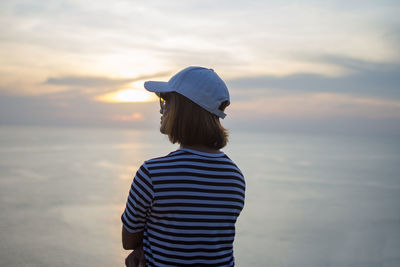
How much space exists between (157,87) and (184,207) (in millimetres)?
492

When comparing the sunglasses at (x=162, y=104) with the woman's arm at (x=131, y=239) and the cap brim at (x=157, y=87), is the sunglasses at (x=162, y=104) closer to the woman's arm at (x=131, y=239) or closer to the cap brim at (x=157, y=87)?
the cap brim at (x=157, y=87)

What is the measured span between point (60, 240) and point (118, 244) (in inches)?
39.5

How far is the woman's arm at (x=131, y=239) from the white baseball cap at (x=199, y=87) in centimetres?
56

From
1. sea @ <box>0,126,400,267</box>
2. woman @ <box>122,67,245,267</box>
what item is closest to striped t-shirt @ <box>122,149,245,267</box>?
woman @ <box>122,67,245,267</box>

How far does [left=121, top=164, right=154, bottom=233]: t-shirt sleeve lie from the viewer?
1344 millimetres

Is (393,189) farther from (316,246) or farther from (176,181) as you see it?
(176,181)

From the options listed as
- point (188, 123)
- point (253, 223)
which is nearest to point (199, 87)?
point (188, 123)

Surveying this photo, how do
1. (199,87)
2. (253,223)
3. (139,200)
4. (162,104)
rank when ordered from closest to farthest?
1. (139,200)
2. (199,87)
3. (162,104)
4. (253,223)

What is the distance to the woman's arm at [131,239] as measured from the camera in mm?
1490

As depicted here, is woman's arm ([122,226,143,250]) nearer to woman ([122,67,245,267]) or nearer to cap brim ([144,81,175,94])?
woman ([122,67,245,267])

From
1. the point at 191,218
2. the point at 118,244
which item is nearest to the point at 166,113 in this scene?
the point at 191,218

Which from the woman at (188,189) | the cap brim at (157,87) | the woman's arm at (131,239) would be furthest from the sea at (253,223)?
the cap brim at (157,87)

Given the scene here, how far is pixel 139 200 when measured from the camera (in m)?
1.37

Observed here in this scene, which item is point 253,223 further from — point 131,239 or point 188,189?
point 188,189
